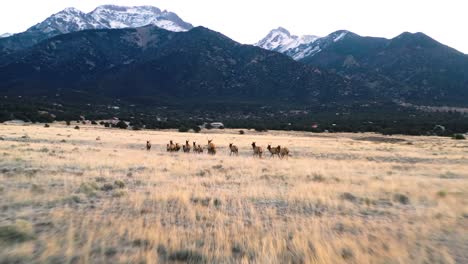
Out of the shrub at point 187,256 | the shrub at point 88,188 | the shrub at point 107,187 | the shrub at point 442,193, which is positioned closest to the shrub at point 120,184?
the shrub at point 107,187

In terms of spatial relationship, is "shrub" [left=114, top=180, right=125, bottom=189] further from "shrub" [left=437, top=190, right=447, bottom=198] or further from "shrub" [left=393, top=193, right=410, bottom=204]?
"shrub" [left=437, top=190, right=447, bottom=198]

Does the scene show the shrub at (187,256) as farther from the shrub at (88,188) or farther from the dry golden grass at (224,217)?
the shrub at (88,188)

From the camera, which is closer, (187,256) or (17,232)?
(187,256)

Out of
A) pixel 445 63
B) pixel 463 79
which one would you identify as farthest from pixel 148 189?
pixel 445 63

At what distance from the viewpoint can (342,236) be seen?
823 centimetres

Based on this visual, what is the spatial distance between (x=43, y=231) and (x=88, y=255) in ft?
5.60

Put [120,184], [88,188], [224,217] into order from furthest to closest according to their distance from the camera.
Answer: [120,184]
[88,188]
[224,217]

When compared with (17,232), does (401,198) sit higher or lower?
lower

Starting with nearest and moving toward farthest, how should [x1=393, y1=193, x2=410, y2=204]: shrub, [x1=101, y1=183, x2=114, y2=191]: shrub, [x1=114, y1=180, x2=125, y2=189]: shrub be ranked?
[x1=393, y1=193, x2=410, y2=204]: shrub
[x1=101, y1=183, x2=114, y2=191]: shrub
[x1=114, y1=180, x2=125, y2=189]: shrub

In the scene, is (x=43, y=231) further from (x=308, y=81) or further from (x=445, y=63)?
(x=445, y=63)

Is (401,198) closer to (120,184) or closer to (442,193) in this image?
(442,193)

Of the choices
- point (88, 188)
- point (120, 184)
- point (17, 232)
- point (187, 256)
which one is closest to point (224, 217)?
point (187, 256)

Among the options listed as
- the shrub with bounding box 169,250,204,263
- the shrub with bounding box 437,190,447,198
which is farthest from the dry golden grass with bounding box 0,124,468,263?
the shrub with bounding box 437,190,447,198

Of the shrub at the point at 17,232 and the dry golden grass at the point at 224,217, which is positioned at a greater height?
the shrub at the point at 17,232
